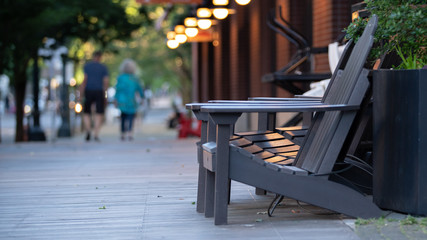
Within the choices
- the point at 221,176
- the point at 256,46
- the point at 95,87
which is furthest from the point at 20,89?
the point at 221,176

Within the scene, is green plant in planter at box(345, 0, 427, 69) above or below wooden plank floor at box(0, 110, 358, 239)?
above

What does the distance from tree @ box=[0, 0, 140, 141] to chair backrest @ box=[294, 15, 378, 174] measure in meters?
12.3

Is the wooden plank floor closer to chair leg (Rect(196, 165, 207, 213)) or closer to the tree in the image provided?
chair leg (Rect(196, 165, 207, 213))

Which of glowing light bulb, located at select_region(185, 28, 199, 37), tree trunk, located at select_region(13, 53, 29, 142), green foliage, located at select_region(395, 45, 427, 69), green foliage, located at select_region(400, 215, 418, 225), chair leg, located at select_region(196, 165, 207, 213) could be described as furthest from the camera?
glowing light bulb, located at select_region(185, 28, 199, 37)

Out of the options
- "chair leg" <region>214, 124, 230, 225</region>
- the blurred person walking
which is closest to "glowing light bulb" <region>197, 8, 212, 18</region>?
the blurred person walking

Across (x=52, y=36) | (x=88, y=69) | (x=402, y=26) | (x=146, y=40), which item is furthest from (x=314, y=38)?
(x=146, y=40)

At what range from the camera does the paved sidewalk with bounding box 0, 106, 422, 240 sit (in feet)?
16.1

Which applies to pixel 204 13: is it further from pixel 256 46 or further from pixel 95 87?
pixel 95 87

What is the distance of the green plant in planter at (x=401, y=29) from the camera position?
16.7 ft

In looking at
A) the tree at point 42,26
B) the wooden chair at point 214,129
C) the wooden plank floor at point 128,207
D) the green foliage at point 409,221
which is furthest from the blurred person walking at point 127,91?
the green foliage at point 409,221

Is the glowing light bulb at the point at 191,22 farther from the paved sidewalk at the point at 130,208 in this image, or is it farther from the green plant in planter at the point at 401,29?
the green plant in planter at the point at 401,29

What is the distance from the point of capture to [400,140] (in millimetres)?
5055

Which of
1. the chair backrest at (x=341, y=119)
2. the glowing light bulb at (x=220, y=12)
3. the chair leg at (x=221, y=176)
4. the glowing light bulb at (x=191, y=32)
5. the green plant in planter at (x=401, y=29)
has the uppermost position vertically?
the glowing light bulb at (x=220, y=12)

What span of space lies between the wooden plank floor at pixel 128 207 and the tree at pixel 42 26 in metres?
8.43
